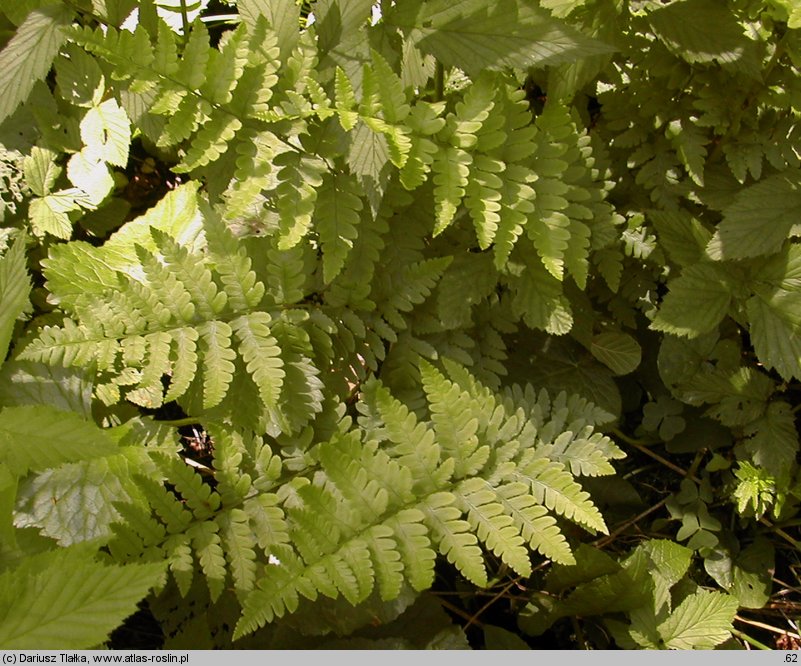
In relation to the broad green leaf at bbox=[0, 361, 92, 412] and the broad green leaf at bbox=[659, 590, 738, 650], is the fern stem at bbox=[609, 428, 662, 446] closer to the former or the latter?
the broad green leaf at bbox=[659, 590, 738, 650]

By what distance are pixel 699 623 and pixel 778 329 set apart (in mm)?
883

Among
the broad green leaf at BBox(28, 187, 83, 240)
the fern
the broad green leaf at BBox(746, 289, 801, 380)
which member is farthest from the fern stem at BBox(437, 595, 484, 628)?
the broad green leaf at BBox(28, 187, 83, 240)

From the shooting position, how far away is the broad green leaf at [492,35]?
1.74 m

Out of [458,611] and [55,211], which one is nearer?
[458,611]

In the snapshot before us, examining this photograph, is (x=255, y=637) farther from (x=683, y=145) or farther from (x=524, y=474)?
(x=683, y=145)

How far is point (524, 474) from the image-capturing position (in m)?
1.95

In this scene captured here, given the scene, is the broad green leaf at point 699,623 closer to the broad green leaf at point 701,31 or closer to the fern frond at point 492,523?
the fern frond at point 492,523

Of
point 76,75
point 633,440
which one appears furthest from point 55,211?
point 633,440

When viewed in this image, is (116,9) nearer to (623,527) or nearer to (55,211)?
(55,211)

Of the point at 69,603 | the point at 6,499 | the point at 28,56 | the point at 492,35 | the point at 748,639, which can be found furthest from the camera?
the point at 748,639

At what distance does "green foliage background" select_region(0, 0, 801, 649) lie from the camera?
179cm

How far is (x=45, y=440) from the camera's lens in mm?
1682

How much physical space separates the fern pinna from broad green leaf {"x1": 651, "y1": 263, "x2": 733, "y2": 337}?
401 mm

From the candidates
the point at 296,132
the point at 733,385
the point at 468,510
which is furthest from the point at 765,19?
the point at 468,510
